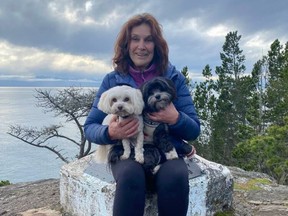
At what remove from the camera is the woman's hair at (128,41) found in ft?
10.5

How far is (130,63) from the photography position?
3.29 metres

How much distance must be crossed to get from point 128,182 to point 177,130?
56cm

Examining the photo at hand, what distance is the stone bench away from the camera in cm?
317

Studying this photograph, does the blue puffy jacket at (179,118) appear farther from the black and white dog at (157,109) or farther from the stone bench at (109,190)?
the stone bench at (109,190)

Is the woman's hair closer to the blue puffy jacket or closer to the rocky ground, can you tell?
the blue puffy jacket

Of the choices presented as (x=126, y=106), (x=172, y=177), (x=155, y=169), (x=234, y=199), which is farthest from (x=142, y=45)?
(x=234, y=199)

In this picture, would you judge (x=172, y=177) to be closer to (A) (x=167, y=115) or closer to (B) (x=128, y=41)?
(A) (x=167, y=115)

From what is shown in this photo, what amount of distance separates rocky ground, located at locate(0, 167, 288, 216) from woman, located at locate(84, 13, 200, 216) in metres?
1.27

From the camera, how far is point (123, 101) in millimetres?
2699

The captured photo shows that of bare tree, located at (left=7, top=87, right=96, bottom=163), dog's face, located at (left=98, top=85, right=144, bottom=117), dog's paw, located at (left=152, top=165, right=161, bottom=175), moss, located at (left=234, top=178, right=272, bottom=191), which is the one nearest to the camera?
dog's face, located at (left=98, top=85, right=144, bottom=117)

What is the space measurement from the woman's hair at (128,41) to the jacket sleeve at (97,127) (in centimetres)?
16

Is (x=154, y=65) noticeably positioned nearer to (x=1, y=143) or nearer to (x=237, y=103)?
(x=237, y=103)

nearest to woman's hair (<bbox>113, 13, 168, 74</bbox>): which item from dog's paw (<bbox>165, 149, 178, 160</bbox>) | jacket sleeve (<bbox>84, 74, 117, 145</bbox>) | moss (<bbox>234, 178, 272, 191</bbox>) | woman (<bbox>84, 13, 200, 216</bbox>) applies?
woman (<bbox>84, 13, 200, 216</bbox>)

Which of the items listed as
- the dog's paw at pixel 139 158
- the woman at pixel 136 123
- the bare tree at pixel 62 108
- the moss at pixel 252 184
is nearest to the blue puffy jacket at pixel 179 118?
the woman at pixel 136 123
